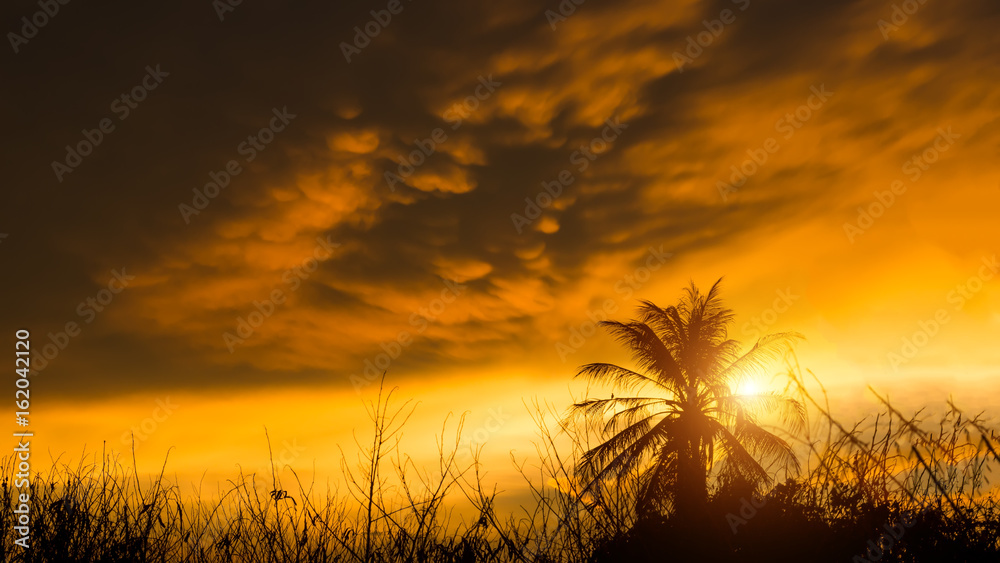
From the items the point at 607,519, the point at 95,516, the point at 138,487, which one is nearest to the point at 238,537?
the point at 138,487

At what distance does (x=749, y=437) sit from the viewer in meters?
23.7

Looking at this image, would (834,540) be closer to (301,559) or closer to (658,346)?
(301,559)

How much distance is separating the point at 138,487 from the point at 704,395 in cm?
2200

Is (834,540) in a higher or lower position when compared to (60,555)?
lower

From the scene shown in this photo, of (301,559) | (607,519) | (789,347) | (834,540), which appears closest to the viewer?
(789,347)

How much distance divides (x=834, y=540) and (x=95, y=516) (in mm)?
7457

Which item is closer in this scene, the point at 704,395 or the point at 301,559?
the point at 301,559

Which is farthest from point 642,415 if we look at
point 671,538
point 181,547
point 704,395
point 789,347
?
point 789,347

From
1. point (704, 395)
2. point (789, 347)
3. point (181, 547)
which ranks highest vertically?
point (704, 395)

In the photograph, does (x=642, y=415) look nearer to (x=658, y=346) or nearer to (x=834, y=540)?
(x=658, y=346)

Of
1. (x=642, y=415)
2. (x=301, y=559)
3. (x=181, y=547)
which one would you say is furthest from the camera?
(x=642, y=415)

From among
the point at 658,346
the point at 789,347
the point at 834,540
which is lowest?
the point at 834,540

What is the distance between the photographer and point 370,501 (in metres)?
4.13

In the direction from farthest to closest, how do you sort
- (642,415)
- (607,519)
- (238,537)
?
1. (642,415)
2. (238,537)
3. (607,519)
